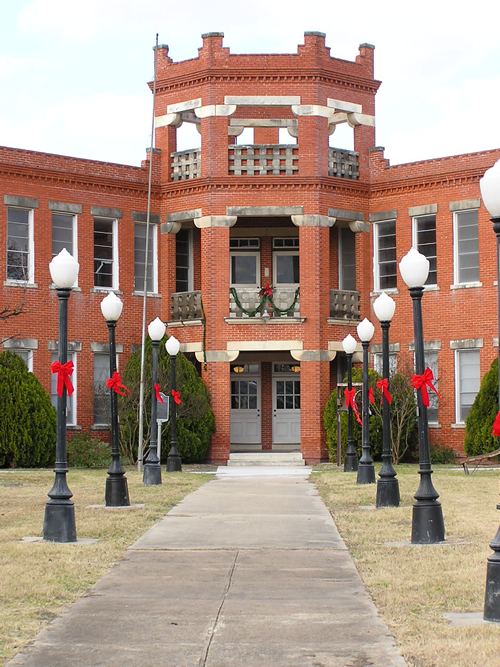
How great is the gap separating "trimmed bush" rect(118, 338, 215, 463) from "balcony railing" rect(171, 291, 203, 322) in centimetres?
138

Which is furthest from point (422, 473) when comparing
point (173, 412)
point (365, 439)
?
point (173, 412)

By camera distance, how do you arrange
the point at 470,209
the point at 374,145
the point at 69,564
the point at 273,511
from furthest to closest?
1. the point at 374,145
2. the point at 470,209
3. the point at 273,511
4. the point at 69,564

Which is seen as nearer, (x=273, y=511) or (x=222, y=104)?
(x=273, y=511)

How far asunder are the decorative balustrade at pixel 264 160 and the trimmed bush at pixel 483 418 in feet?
26.9

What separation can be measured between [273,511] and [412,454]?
16.1m

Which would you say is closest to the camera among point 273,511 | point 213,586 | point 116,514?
point 213,586

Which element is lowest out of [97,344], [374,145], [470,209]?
[97,344]

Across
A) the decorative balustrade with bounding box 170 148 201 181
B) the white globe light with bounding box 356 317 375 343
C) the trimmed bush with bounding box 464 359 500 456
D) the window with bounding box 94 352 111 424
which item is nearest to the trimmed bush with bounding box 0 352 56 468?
the window with bounding box 94 352 111 424

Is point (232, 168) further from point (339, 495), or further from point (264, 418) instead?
point (339, 495)

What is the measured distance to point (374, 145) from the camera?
36781mm

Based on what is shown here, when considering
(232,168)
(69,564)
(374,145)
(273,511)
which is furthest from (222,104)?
(69,564)

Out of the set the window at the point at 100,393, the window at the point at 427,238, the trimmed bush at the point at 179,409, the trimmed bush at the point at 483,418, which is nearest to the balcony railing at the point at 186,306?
the trimmed bush at the point at 179,409

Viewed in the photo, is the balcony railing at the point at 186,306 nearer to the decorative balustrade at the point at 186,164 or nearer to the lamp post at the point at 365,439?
the decorative balustrade at the point at 186,164

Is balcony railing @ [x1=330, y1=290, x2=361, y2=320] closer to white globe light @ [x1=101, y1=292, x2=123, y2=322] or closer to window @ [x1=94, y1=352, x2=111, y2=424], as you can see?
window @ [x1=94, y1=352, x2=111, y2=424]
